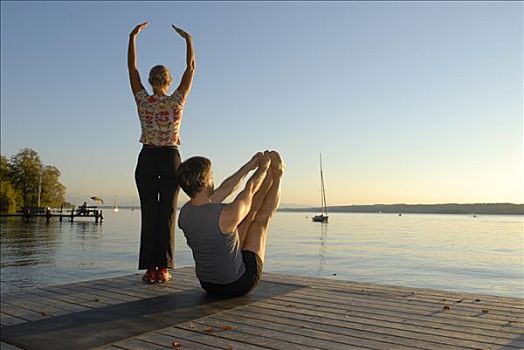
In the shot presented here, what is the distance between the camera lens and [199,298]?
3744 millimetres

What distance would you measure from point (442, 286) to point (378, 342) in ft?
49.1

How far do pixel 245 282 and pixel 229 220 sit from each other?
67cm

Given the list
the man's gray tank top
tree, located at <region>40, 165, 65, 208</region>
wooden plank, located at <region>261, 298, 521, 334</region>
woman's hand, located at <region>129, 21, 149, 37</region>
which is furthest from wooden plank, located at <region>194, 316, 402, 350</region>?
tree, located at <region>40, 165, 65, 208</region>

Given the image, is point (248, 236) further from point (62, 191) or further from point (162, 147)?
point (62, 191)

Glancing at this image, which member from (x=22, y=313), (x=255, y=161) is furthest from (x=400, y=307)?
(x=22, y=313)

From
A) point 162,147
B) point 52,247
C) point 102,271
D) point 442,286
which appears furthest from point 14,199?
point 162,147

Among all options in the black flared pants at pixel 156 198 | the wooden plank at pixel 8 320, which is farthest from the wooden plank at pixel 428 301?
the wooden plank at pixel 8 320

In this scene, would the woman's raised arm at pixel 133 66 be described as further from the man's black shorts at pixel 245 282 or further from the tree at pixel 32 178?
the tree at pixel 32 178

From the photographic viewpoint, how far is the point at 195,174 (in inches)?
129

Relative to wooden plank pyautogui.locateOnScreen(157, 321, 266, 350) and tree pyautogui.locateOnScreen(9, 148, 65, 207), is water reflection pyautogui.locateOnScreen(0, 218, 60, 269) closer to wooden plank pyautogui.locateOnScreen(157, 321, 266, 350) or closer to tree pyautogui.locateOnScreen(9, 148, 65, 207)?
wooden plank pyautogui.locateOnScreen(157, 321, 266, 350)

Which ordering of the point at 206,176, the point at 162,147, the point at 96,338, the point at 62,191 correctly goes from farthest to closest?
the point at 62,191, the point at 162,147, the point at 206,176, the point at 96,338

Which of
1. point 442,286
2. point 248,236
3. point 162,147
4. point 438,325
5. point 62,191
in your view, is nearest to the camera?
point 438,325

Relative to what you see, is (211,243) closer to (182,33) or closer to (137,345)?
(137,345)

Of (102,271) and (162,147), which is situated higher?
(162,147)
